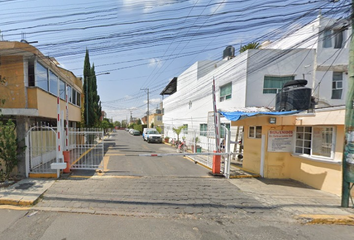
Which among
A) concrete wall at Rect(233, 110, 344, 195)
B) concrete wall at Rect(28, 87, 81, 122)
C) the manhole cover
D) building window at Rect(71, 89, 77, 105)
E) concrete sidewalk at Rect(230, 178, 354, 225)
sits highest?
building window at Rect(71, 89, 77, 105)

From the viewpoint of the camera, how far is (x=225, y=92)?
11.0m

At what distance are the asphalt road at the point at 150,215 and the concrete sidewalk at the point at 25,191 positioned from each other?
0.21 meters

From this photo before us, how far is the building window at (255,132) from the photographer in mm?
6627

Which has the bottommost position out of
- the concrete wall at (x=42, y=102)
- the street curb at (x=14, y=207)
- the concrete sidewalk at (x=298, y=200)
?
the concrete sidewalk at (x=298, y=200)

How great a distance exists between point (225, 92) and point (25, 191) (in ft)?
35.8

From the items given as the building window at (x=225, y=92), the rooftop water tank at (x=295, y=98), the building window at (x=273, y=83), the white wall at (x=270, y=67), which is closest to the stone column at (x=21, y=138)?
the rooftop water tank at (x=295, y=98)

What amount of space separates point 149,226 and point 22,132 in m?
5.50

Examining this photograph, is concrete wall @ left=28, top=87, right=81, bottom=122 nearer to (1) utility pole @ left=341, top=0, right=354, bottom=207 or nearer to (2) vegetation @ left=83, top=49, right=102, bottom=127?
(2) vegetation @ left=83, top=49, right=102, bottom=127

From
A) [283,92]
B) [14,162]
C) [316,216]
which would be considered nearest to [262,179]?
[316,216]

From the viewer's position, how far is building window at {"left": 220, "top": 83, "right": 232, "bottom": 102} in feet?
34.7

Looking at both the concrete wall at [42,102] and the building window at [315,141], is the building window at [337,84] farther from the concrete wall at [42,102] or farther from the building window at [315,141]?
the concrete wall at [42,102]

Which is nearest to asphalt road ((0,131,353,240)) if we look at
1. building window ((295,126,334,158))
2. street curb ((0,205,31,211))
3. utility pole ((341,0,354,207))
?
street curb ((0,205,31,211))

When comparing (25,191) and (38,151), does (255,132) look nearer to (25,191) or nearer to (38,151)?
(25,191)

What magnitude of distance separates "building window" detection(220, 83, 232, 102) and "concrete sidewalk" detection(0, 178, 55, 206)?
33.4 feet
